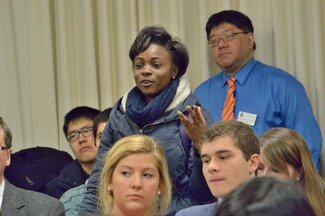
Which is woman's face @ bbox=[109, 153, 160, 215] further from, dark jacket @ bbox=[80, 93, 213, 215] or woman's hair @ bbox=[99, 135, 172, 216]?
dark jacket @ bbox=[80, 93, 213, 215]

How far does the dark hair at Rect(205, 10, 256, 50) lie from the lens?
382 cm

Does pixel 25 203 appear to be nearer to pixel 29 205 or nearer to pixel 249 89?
pixel 29 205

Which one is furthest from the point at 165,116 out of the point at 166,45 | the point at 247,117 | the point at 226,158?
the point at 247,117

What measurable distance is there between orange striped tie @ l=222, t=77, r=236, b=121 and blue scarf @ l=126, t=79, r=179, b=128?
2.71 ft

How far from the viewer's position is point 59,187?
12.1 feet

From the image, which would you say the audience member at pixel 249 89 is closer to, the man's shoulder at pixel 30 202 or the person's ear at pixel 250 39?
the person's ear at pixel 250 39

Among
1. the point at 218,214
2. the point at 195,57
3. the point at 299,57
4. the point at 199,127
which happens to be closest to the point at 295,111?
the point at 299,57

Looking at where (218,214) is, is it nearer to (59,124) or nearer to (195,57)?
(195,57)

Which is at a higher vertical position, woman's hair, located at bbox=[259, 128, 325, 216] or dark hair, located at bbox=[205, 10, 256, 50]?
dark hair, located at bbox=[205, 10, 256, 50]

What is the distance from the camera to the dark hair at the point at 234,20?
3822 mm

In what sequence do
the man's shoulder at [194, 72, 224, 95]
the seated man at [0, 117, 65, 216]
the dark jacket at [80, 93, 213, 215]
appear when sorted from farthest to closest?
the man's shoulder at [194, 72, 224, 95] → the seated man at [0, 117, 65, 216] → the dark jacket at [80, 93, 213, 215]

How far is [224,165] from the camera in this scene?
244 centimetres

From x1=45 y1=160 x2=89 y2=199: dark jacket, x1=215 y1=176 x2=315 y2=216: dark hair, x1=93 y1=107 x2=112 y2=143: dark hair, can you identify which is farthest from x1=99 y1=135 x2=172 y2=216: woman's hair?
x1=215 y1=176 x2=315 y2=216: dark hair

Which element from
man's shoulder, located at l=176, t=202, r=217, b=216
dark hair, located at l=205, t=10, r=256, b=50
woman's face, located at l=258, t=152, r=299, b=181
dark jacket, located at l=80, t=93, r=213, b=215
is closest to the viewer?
man's shoulder, located at l=176, t=202, r=217, b=216
